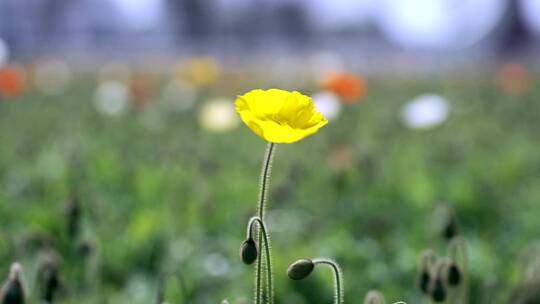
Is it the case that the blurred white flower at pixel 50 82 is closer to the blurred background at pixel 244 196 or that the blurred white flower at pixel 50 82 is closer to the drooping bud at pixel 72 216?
the blurred background at pixel 244 196

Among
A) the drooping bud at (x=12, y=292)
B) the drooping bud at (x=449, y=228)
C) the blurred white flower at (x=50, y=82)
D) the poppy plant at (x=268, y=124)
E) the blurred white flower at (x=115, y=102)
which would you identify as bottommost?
the blurred white flower at (x=50, y=82)

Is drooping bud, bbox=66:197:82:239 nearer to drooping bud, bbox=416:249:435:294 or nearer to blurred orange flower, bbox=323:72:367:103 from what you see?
drooping bud, bbox=416:249:435:294

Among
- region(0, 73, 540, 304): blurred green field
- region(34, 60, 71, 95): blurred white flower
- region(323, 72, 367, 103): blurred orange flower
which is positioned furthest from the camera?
region(34, 60, 71, 95): blurred white flower

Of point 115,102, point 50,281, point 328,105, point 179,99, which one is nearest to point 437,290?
point 50,281

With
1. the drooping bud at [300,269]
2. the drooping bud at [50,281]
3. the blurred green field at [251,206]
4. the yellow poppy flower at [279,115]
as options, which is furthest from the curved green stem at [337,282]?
the drooping bud at [50,281]

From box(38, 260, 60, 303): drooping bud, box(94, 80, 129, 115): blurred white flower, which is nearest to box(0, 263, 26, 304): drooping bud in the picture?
box(38, 260, 60, 303): drooping bud

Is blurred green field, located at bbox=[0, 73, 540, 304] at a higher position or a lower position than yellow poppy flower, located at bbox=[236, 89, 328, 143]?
lower

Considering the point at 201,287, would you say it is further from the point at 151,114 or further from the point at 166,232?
the point at 151,114
